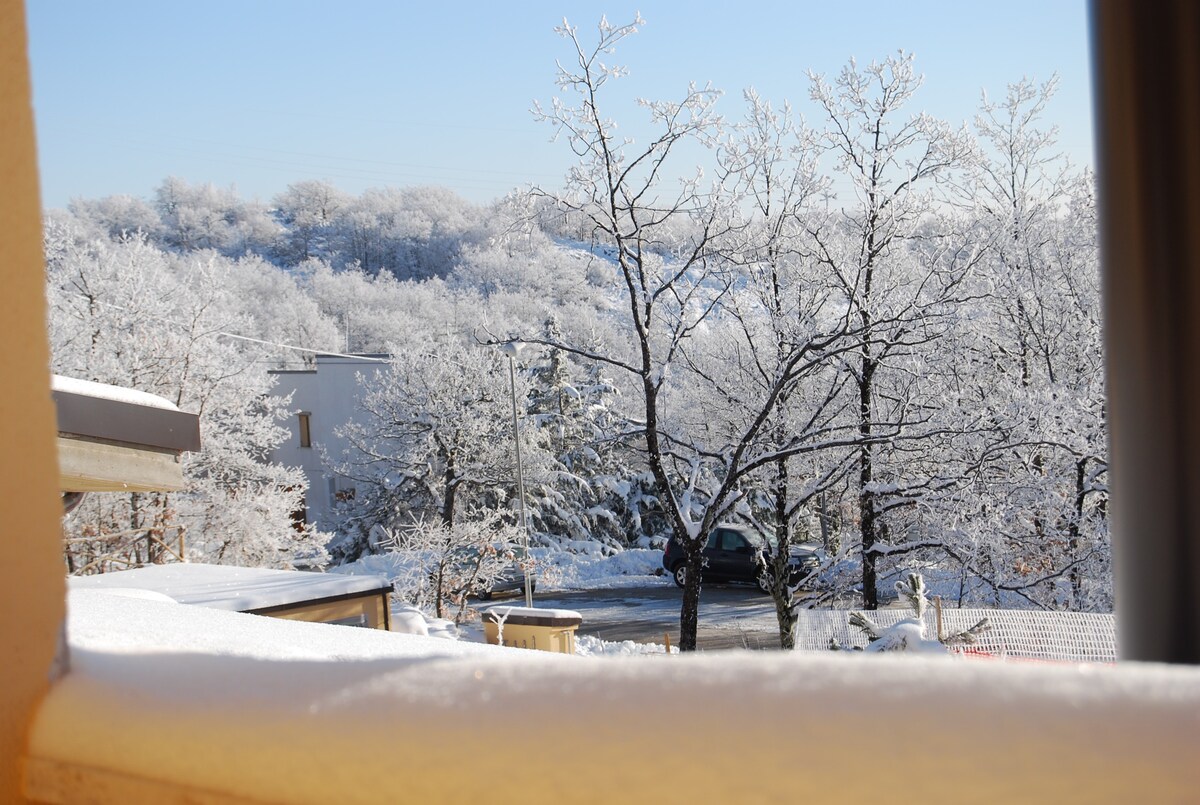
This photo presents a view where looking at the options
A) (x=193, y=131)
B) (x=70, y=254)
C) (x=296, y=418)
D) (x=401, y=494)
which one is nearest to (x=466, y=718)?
(x=70, y=254)

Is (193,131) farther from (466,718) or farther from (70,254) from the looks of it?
(466,718)

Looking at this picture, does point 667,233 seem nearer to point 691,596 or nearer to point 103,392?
point 691,596

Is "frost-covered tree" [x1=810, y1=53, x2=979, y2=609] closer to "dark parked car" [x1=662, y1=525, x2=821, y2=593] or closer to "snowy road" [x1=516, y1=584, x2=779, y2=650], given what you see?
"snowy road" [x1=516, y1=584, x2=779, y2=650]

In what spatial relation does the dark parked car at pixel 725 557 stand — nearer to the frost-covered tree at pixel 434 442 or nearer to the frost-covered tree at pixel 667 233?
the frost-covered tree at pixel 434 442

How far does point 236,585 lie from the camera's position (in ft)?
22.4

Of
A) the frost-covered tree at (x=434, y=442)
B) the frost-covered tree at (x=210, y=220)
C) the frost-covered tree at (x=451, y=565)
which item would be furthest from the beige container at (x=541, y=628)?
the frost-covered tree at (x=210, y=220)

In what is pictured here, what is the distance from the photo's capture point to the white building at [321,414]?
23.9 m

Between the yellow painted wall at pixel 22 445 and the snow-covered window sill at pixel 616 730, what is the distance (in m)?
0.03

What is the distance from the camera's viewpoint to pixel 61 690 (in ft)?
2.47

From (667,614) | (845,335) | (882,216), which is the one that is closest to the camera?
(845,335)

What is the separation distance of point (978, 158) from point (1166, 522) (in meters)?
12.0

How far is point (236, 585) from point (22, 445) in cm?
656

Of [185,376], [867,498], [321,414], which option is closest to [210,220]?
[321,414]

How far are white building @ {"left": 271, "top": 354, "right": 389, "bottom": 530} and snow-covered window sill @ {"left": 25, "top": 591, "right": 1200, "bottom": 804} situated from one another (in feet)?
77.0
